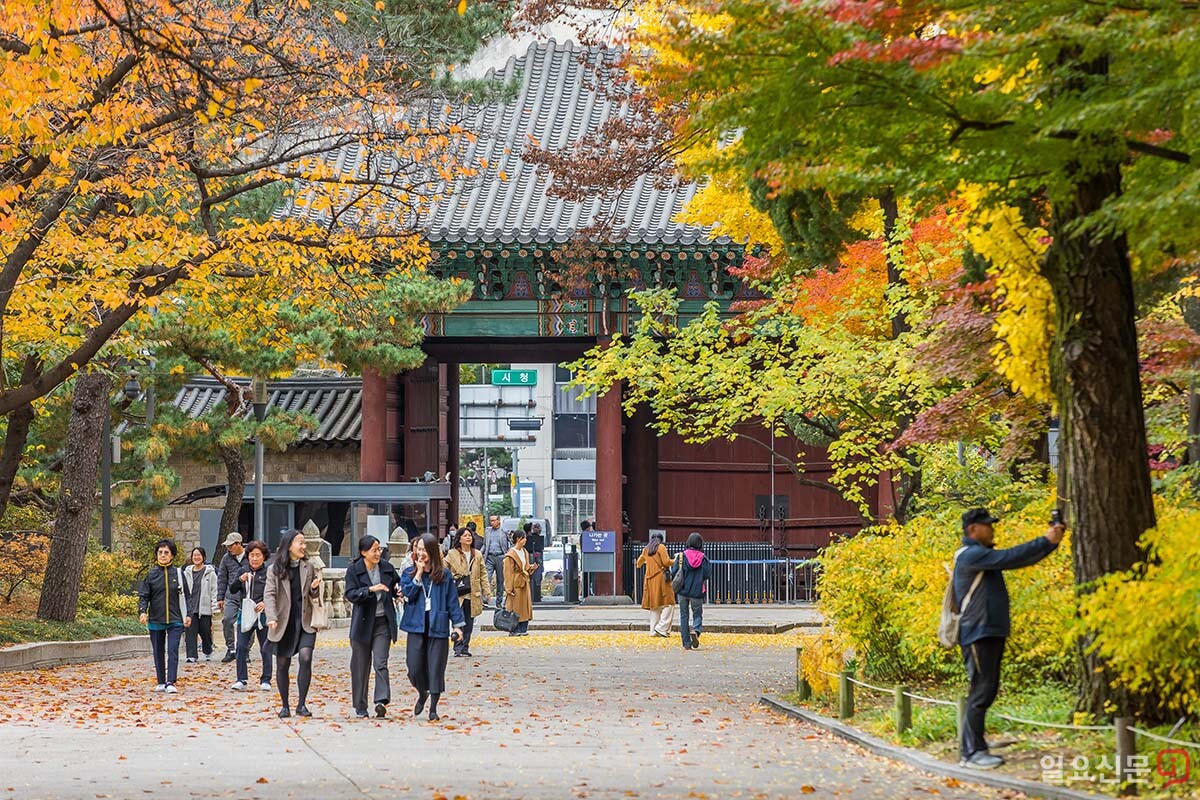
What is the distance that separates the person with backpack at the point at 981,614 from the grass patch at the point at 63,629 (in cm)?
1492

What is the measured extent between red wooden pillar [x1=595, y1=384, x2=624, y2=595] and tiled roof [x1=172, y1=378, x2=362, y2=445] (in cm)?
690

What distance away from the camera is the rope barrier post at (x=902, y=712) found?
39.6ft

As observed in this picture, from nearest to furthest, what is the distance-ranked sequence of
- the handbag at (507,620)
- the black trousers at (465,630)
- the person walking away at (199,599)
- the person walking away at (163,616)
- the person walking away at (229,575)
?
the person walking away at (163,616) → the person walking away at (199,599) → the person walking away at (229,575) → the black trousers at (465,630) → the handbag at (507,620)

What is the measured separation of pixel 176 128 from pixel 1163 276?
11682 mm

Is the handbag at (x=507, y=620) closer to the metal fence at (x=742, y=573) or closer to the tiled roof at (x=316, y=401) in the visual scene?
the metal fence at (x=742, y=573)

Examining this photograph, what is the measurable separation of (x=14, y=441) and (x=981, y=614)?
54.8 feet

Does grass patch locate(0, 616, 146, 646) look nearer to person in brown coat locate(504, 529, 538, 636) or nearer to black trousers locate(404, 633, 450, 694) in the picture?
person in brown coat locate(504, 529, 538, 636)

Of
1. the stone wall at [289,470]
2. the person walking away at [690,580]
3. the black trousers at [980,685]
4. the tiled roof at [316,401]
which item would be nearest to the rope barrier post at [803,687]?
the black trousers at [980,685]

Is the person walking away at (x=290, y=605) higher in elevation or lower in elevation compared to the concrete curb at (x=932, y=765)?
higher

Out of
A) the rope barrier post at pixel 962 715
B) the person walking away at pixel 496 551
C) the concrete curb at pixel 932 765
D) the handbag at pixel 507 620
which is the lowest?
the concrete curb at pixel 932 765

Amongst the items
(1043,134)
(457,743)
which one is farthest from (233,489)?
(1043,134)

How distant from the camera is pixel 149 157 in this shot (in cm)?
2003

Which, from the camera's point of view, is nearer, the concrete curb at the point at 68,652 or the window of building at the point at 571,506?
the concrete curb at the point at 68,652

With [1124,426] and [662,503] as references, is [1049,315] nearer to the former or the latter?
[1124,426]
